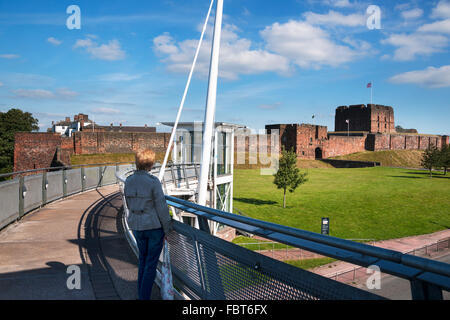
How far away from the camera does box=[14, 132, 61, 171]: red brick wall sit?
40.3 metres

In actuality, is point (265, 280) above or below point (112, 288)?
above

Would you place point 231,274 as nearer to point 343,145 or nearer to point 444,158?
point 444,158

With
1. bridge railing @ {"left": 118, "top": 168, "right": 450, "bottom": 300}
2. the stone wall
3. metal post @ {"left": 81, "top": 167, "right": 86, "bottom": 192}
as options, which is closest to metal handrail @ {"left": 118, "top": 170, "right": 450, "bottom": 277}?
bridge railing @ {"left": 118, "top": 168, "right": 450, "bottom": 300}

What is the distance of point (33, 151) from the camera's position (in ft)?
134

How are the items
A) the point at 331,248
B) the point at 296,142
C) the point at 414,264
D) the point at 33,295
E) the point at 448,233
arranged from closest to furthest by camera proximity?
the point at 414,264
the point at 331,248
the point at 33,295
the point at 448,233
the point at 296,142

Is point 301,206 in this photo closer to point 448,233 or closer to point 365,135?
point 448,233

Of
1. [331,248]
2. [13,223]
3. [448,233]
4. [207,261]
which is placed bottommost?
[448,233]

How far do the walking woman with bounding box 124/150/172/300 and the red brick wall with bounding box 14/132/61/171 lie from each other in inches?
1613

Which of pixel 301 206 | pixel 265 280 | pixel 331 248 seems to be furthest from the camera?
pixel 301 206

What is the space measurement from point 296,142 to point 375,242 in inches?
2221

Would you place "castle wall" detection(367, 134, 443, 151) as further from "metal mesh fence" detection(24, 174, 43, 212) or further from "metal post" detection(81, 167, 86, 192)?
"metal mesh fence" detection(24, 174, 43, 212)

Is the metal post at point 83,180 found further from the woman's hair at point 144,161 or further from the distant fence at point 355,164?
the distant fence at point 355,164

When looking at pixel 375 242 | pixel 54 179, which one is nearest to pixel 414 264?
pixel 54 179

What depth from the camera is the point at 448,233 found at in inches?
928
